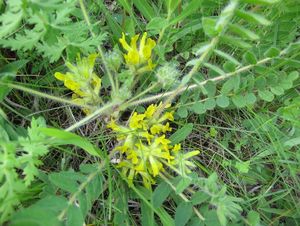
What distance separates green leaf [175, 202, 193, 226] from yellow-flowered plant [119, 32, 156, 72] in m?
0.66

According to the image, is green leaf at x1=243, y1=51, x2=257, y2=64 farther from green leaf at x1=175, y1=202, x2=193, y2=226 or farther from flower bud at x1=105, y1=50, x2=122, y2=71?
green leaf at x1=175, y1=202, x2=193, y2=226

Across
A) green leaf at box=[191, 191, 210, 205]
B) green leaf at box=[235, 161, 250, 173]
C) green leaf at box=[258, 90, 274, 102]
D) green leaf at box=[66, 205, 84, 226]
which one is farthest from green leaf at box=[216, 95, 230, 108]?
green leaf at box=[66, 205, 84, 226]

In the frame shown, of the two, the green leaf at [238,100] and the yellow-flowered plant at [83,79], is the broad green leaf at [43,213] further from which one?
the green leaf at [238,100]

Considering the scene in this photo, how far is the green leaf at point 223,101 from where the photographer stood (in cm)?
223

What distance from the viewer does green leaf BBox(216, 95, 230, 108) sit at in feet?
7.33

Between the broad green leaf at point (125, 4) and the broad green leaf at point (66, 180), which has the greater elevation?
the broad green leaf at point (125, 4)

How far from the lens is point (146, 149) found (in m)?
2.20

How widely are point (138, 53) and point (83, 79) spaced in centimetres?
30

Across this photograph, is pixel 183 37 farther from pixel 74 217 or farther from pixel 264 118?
pixel 74 217

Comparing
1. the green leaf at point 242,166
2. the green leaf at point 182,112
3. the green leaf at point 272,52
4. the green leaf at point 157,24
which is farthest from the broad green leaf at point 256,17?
the green leaf at point 242,166

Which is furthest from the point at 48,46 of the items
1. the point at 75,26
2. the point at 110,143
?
the point at 110,143

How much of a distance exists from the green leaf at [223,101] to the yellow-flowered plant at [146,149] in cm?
24

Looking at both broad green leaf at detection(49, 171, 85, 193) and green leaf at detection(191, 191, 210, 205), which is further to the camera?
green leaf at detection(191, 191, 210, 205)

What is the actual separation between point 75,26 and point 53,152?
2.24 feet
